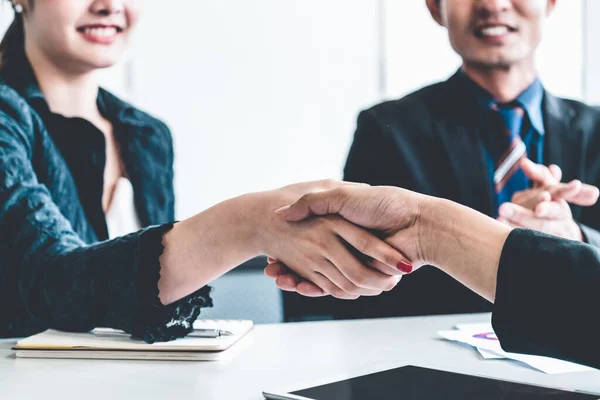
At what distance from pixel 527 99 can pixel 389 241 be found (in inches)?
39.6

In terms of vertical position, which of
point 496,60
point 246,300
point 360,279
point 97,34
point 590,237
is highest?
point 97,34

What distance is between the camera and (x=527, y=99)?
5.87ft

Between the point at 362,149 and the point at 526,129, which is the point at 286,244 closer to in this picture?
Result: the point at 362,149

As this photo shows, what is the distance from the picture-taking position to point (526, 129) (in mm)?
1776

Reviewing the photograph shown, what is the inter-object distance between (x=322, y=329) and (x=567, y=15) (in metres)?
2.89

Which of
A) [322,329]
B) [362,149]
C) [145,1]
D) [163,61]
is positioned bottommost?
[322,329]

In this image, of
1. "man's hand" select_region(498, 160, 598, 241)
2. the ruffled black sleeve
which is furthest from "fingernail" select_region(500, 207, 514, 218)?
the ruffled black sleeve

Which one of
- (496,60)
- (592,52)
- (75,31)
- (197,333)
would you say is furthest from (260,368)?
(592,52)

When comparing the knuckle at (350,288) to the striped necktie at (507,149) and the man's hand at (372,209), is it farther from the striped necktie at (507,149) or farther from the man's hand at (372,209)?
the striped necktie at (507,149)

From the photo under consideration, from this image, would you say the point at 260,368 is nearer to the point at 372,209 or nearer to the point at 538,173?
the point at 372,209

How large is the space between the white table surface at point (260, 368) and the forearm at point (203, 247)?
0.41 ft

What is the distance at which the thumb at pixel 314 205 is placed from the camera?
37.6 inches

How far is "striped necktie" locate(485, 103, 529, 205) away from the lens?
174 cm

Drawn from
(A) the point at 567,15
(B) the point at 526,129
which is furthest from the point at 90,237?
(A) the point at 567,15
